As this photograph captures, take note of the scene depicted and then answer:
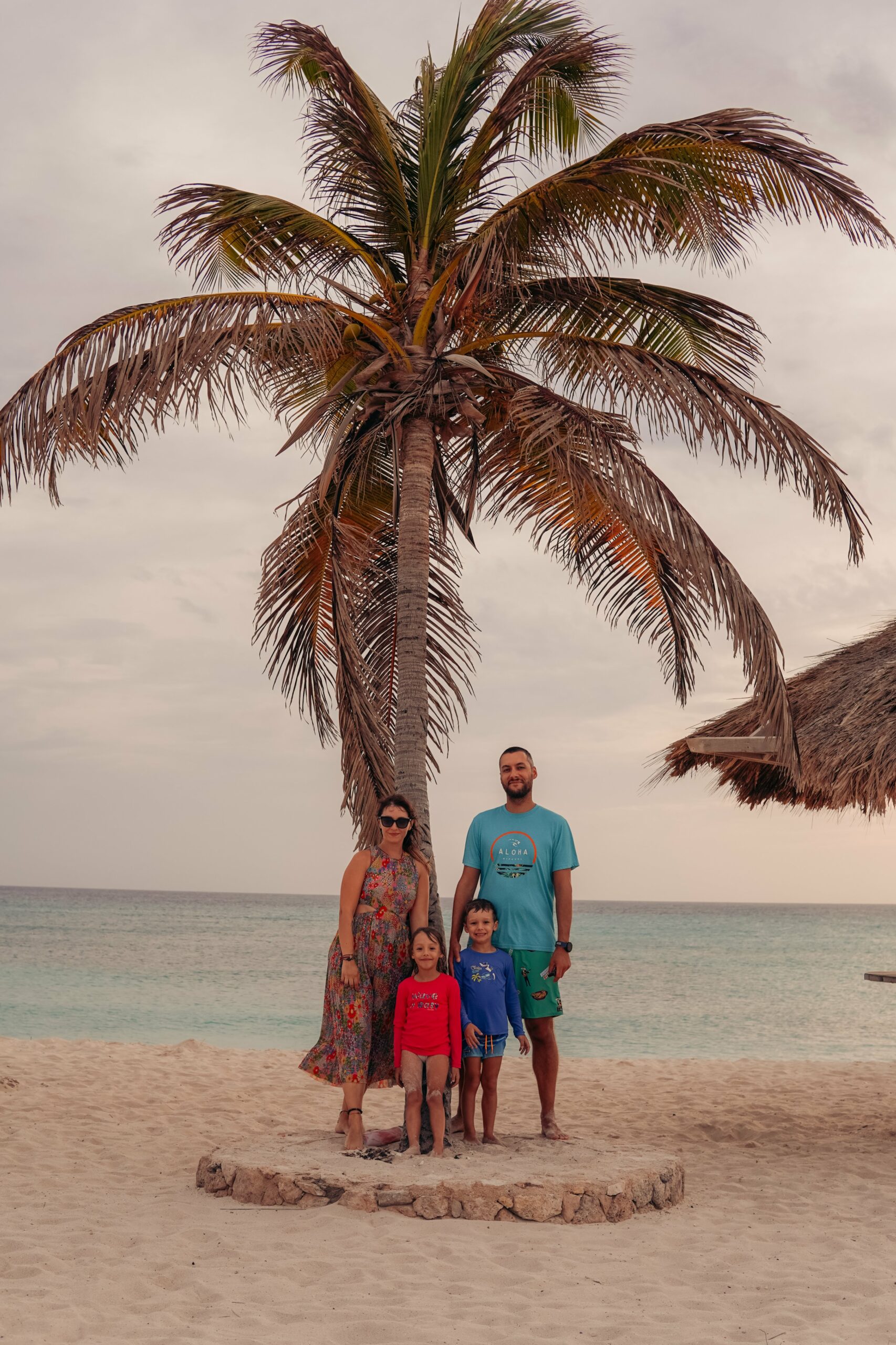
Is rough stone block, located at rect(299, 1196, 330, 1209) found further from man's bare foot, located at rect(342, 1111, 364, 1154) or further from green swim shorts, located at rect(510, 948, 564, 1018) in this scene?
green swim shorts, located at rect(510, 948, 564, 1018)

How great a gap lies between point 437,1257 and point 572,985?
24790 millimetres

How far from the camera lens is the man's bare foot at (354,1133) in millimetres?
5270

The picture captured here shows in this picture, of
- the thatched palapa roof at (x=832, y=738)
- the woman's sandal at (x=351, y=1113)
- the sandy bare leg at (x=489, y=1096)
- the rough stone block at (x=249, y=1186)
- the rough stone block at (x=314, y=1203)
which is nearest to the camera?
the rough stone block at (x=314, y=1203)

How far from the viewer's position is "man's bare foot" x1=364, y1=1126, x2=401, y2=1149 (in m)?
5.47

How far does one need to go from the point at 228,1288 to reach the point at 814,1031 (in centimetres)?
1864

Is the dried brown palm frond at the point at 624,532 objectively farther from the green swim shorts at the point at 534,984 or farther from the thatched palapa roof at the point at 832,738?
the green swim shorts at the point at 534,984

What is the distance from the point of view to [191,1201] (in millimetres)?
5098

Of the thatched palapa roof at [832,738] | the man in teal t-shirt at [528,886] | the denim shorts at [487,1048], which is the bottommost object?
the denim shorts at [487,1048]

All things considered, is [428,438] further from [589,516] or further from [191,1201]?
[191,1201]

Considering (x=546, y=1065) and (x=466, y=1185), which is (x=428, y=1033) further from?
(x=546, y=1065)

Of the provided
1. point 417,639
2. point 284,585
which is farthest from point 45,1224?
point 284,585

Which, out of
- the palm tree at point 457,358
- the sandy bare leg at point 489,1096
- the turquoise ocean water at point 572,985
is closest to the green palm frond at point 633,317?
the palm tree at point 457,358

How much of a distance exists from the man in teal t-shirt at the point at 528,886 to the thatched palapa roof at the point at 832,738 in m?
1.83

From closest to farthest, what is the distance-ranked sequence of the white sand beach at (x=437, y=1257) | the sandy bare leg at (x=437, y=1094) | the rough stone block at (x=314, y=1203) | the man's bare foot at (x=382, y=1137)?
the white sand beach at (x=437, y=1257), the rough stone block at (x=314, y=1203), the sandy bare leg at (x=437, y=1094), the man's bare foot at (x=382, y=1137)
